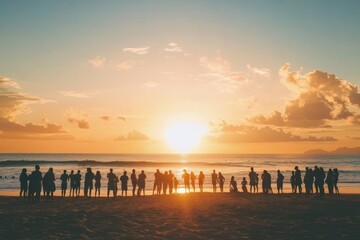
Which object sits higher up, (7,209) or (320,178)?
(320,178)

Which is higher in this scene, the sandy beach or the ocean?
the ocean

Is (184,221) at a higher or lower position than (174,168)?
lower

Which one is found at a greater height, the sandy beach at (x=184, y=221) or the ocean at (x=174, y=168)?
the ocean at (x=174, y=168)

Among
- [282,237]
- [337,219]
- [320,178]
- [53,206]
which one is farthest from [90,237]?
[320,178]

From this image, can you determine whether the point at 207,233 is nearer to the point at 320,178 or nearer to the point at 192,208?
the point at 192,208

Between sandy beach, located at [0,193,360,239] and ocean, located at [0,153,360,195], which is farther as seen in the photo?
ocean, located at [0,153,360,195]

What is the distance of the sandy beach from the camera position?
1210 centimetres

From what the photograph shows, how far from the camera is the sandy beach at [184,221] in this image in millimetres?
12102

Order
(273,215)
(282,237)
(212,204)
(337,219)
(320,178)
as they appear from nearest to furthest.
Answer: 1. (282,237)
2. (337,219)
3. (273,215)
4. (212,204)
5. (320,178)

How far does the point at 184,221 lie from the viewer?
14602 millimetres

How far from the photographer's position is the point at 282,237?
1172 centimetres

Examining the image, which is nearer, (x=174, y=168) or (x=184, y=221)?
(x=184, y=221)

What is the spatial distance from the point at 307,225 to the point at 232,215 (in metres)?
3.53

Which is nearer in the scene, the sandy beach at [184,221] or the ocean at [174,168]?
the sandy beach at [184,221]
